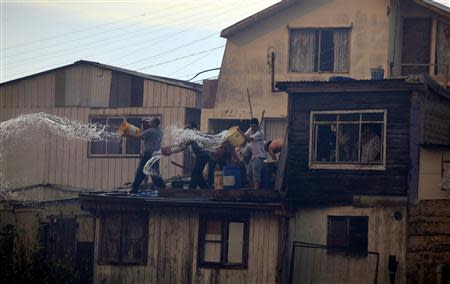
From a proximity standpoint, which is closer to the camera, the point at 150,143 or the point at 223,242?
the point at 223,242

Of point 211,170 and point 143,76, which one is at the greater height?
point 143,76

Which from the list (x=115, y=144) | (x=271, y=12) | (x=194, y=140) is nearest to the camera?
(x=194, y=140)

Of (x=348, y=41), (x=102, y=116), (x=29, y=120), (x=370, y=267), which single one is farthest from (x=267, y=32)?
(x=370, y=267)

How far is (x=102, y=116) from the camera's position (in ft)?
111

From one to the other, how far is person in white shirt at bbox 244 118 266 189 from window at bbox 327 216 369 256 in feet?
7.02

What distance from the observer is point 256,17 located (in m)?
33.3

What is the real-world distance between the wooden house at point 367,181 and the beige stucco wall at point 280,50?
22.1ft

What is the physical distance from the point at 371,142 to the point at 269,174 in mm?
2878

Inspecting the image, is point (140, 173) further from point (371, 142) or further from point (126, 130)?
point (371, 142)

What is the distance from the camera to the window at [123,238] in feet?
87.4

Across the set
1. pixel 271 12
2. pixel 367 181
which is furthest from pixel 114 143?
pixel 367 181

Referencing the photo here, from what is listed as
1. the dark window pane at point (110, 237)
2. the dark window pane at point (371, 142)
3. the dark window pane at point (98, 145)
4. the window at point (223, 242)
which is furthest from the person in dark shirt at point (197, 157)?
the dark window pane at point (98, 145)

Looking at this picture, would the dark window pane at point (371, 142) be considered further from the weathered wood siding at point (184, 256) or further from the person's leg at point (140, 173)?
the person's leg at point (140, 173)

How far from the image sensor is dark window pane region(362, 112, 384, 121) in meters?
25.2
